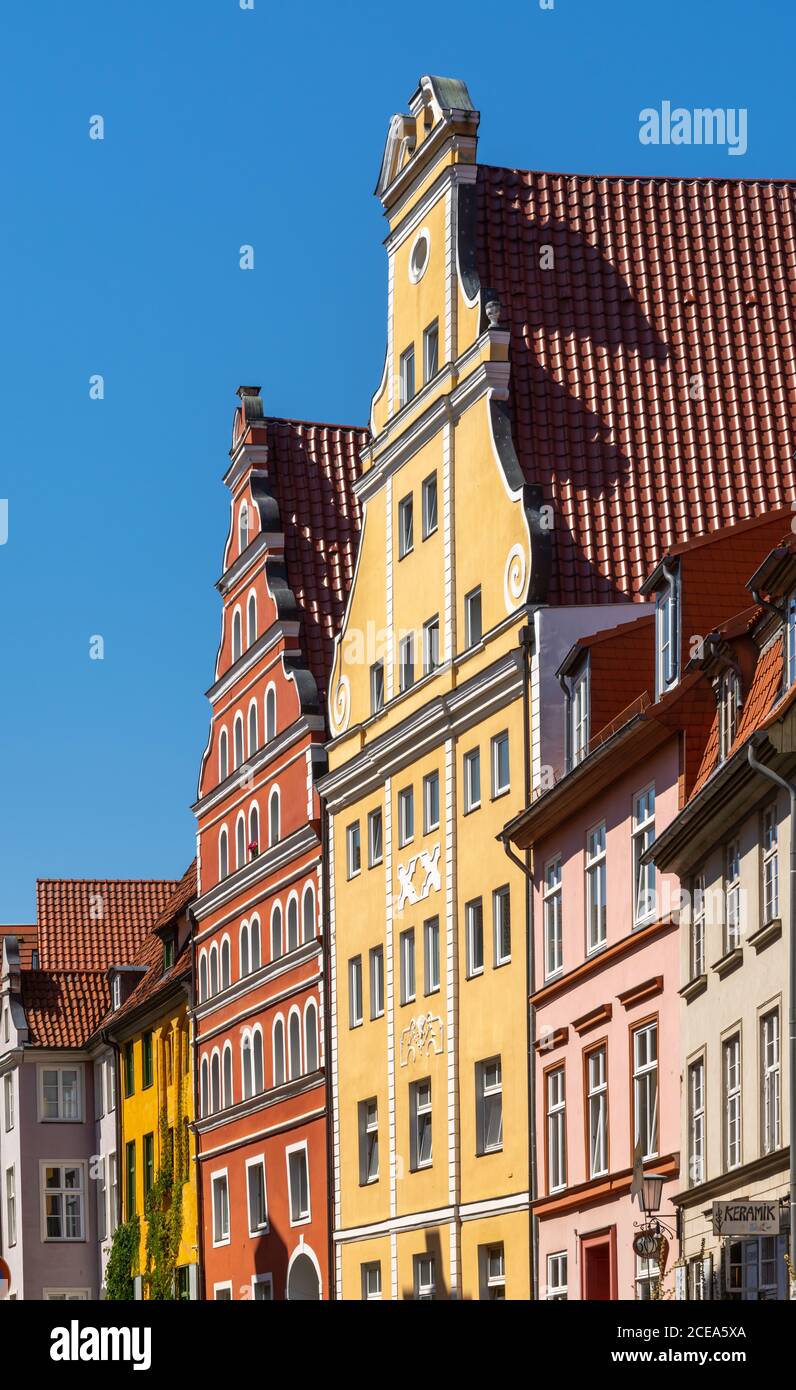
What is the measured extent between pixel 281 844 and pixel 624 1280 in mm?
20079

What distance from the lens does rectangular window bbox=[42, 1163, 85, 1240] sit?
75938 mm

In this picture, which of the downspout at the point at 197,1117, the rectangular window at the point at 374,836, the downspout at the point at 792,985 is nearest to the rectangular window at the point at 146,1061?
the downspout at the point at 197,1117

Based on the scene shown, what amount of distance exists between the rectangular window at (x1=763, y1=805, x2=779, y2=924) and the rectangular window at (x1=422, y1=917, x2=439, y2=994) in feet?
54.5

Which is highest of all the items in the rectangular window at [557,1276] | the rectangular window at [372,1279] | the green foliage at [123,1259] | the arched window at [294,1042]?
the arched window at [294,1042]

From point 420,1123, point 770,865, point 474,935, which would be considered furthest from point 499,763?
point 770,865

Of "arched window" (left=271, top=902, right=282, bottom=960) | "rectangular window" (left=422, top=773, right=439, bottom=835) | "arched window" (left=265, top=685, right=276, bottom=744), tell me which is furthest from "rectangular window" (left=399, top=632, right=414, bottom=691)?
"arched window" (left=271, top=902, right=282, bottom=960)

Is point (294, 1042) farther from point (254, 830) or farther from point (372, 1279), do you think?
point (372, 1279)

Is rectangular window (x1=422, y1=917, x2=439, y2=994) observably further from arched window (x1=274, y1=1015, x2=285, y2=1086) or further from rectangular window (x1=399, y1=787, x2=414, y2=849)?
arched window (x1=274, y1=1015, x2=285, y2=1086)

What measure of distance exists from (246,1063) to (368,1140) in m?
8.78

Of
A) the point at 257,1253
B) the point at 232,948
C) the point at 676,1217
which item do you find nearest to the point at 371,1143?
the point at 257,1253

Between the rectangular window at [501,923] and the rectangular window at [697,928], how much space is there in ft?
30.7

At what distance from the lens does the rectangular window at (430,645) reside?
155 feet

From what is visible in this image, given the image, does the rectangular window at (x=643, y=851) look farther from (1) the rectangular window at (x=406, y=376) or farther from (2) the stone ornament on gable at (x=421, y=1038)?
(1) the rectangular window at (x=406, y=376)

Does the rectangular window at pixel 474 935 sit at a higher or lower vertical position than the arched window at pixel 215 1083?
higher
